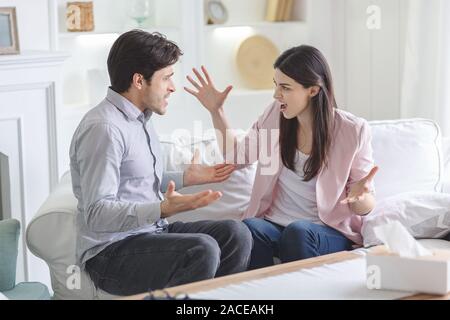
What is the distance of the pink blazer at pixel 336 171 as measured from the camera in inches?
130

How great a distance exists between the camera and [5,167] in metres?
3.92

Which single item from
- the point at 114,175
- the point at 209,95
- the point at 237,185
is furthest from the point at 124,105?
the point at 237,185

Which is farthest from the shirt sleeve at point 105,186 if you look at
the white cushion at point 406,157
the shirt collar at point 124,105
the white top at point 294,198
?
the white cushion at point 406,157

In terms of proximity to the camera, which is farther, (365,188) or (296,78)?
(296,78)

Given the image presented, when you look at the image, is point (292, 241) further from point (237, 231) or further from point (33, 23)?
point (33, 23)

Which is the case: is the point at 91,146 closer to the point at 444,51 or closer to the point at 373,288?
the point at 373,288

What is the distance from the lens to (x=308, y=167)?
3344 millimetres

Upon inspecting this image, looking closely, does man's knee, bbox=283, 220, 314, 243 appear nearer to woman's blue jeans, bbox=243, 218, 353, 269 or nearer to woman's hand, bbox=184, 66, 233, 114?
woman's blue jeans, bbox=243, 218, 353, 269

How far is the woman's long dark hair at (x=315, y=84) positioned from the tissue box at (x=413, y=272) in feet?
2.62

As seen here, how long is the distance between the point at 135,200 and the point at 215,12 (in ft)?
7.00

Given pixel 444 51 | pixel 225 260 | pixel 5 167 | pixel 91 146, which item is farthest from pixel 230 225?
pixel 444 51

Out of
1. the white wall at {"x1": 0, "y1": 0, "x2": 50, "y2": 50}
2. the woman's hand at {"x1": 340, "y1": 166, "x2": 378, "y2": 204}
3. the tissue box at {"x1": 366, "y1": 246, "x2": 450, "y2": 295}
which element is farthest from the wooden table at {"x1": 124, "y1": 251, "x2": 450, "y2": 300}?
the white wall at {"x1": 0, "y1": 0, "x2": 50, "y2": 50}

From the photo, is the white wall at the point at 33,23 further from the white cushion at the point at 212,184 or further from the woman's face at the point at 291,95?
the woman's face at the point at 291,95

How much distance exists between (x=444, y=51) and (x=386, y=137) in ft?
2.80
